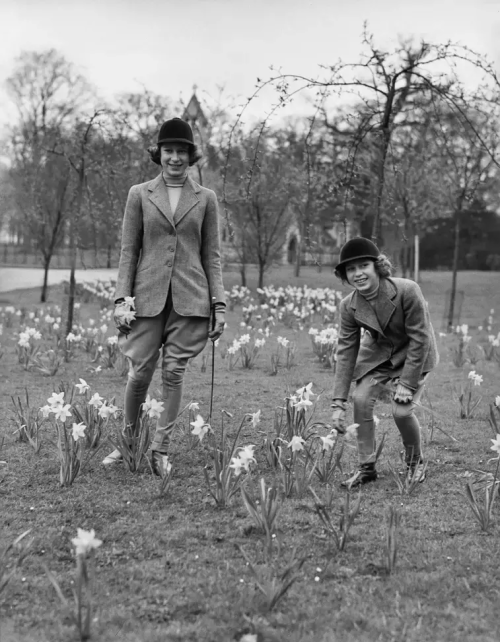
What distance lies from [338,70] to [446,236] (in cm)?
2712

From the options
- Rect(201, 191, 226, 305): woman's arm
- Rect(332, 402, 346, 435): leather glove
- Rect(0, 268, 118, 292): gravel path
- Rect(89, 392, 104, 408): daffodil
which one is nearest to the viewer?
Rect(332, 402, 346, 435): leather glove

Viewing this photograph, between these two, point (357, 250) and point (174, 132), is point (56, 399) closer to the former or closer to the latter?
point (174, 132)

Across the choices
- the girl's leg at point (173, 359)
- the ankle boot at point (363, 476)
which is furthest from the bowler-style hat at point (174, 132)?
the ankle boot at point (363, 476)

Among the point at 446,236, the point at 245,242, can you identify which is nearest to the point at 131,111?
the point at 245,242

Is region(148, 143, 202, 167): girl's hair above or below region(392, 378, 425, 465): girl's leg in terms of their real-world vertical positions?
above

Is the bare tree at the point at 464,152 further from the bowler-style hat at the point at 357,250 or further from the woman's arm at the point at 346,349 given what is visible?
the woman's arm at the point at 346,349

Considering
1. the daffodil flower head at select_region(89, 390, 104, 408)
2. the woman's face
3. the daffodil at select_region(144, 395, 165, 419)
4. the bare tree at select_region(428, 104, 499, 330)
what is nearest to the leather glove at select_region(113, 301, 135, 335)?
the daffodil at select_region(144, 395, 165, 419)

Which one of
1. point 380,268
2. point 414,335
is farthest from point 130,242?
point 414,335

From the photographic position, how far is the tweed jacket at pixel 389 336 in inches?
131

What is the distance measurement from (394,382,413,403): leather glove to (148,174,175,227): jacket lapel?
4.84ft

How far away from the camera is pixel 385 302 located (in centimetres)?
338

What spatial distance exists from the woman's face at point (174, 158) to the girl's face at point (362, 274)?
1071 millimetres

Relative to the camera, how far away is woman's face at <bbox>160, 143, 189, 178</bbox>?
3.56 metres

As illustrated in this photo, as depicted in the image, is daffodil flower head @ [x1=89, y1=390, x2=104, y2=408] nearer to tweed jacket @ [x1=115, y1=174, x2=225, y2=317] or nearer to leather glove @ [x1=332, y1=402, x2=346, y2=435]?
tweed jacket @ [x1=115, y1=174, x2=225, y2=317]
